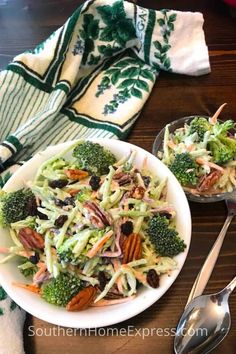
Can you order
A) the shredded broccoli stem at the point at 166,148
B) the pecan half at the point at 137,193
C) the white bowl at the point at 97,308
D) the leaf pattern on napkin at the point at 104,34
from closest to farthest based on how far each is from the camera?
the white bowl at the point at 97,308 < the pecan half at the point at 137,193 < the shredded broccoli stem at the point at 166,148 < the leaf pattern on napkin at the point at 104,34

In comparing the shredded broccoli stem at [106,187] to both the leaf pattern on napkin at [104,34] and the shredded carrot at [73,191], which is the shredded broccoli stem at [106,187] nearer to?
the shredded carrot at [73,191]

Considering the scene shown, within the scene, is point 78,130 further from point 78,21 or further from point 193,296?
point 193,296

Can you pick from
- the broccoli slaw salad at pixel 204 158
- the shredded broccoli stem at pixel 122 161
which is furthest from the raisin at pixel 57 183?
the broccoli slaw salad at pixel 204 158

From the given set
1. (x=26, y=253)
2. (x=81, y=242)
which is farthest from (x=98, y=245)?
(x=26, y=253)

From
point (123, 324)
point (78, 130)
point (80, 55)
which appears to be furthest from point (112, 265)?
point (80, 55)

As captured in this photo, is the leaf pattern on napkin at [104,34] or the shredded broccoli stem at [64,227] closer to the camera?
the shredded broccoli stem at [64,227]

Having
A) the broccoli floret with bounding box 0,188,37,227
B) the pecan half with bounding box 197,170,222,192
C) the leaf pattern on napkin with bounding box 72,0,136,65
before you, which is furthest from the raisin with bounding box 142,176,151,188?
the leaf pattern on napkin with bounding box 72,0,136,65

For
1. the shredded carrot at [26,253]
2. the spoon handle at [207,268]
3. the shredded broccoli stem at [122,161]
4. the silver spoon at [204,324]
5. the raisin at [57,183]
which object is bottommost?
the silver spoon at [204,324]
